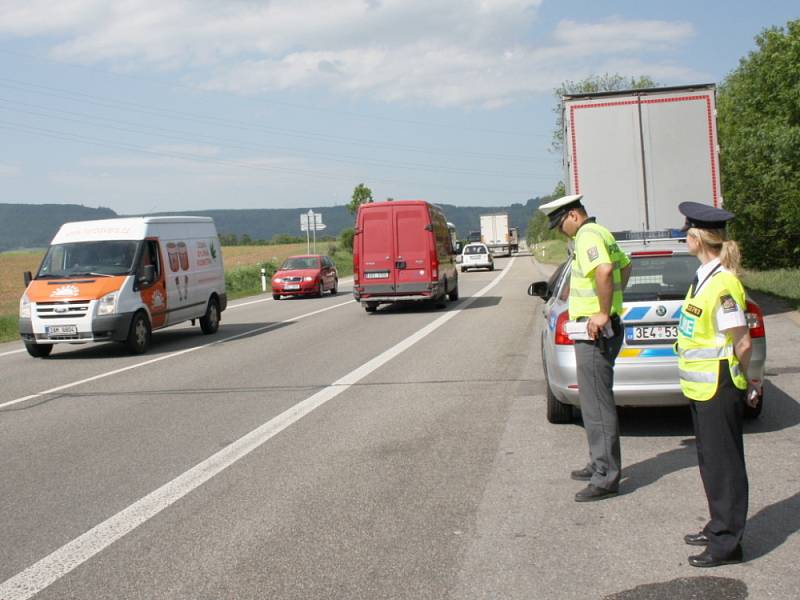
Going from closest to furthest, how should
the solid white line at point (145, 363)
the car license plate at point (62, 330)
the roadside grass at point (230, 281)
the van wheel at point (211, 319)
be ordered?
the solid white line at point (145, 363), the car license plate at point (62, 330), the van wheel at point (211, 319), the roadside grass at point (230, 281)

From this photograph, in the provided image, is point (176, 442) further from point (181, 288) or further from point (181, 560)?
point (181, 288)

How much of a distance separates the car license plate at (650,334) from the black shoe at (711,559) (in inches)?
113

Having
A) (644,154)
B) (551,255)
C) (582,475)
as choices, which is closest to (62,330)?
(644,154)

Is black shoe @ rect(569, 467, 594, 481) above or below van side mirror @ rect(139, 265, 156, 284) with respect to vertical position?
below

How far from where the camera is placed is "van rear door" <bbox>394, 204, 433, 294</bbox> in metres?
20.7

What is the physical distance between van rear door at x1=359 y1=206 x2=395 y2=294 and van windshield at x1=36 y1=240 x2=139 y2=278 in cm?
666

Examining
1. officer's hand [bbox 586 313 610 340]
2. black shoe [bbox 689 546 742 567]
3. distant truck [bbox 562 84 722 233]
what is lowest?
black shoe [bbox 689 546 742 567]

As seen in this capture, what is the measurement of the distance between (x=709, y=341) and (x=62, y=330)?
12061 mm

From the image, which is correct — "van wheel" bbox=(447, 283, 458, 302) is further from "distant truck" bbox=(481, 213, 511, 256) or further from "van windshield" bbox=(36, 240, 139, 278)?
"distant truck" bbox=(481, 213, 511, 256)

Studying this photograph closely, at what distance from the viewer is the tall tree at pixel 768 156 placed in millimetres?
21094

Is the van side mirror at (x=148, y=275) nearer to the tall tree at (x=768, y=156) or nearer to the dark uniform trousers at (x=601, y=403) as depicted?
the dark uniform trousers at (x=601, y=403)

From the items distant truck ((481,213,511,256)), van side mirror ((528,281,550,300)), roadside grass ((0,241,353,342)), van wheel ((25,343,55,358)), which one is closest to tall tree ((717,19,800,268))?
van side mirror ((528,281,550,300))

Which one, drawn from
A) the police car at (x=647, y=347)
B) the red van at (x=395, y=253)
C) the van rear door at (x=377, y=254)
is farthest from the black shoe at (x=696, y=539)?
the van rear door at (x=377, y=254)

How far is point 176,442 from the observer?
292 inches
